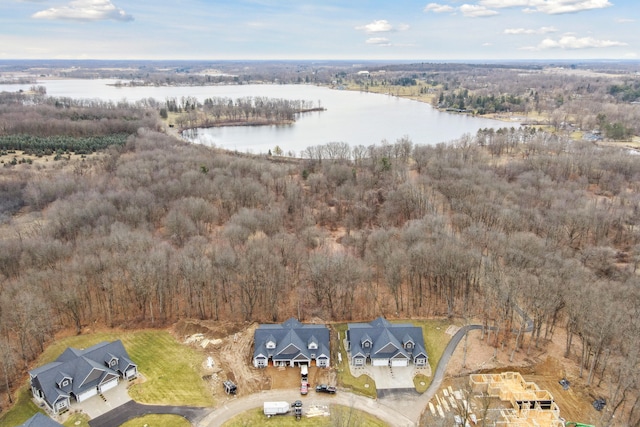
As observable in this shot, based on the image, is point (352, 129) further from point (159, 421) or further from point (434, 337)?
point (159, 421)

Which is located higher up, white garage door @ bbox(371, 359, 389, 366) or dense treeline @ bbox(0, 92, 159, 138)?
dense treeline @ bbox(0, 92, 159, 138)

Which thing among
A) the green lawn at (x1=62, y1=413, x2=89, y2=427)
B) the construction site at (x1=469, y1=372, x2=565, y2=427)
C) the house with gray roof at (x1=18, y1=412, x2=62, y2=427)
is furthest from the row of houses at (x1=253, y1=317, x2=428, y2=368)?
the house with gray roof at (x1=18, y1=412, x2=62, y2=427)

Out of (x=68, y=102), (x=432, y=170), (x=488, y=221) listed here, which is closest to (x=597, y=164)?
(x=432, y=170)

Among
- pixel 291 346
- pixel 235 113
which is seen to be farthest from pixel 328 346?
pixel 235 113

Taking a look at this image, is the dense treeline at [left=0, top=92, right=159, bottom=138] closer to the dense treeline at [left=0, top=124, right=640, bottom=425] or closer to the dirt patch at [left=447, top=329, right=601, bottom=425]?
the dense treeline at [left=0, top=124, right=640, bottom=425]

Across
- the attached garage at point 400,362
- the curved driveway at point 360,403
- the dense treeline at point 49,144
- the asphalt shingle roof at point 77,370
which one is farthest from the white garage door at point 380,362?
the dense treeline at point 49,144

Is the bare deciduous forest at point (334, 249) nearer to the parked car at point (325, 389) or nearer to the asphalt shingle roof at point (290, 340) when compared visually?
the asphalt shingle roof at point (290, 340)

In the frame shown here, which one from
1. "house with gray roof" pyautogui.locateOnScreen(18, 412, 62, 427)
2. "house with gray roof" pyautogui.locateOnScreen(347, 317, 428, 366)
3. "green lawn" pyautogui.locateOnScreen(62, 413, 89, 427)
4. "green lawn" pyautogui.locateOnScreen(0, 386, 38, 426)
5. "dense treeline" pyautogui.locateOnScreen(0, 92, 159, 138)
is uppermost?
"dense treeline" pyautogui.locateOnScreen(0, 92, 159, 138)

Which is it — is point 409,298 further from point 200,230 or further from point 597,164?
point 597,164
